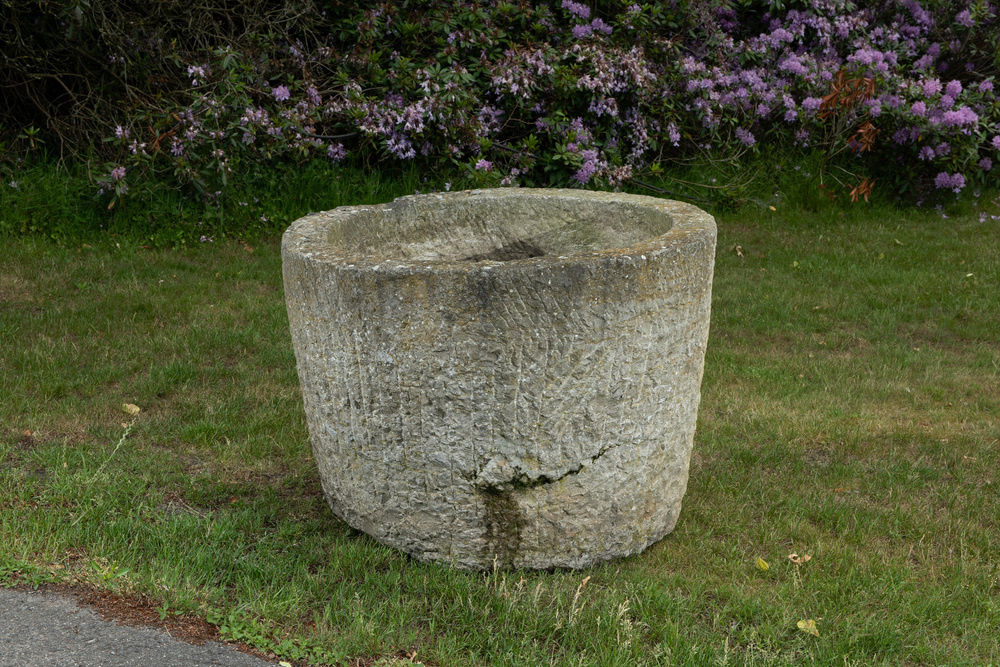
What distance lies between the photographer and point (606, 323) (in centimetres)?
277

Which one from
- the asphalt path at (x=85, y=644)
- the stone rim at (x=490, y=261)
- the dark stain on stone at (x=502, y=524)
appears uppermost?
the stone rim at (x=490, y=261)

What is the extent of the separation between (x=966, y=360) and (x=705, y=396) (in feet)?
4.95

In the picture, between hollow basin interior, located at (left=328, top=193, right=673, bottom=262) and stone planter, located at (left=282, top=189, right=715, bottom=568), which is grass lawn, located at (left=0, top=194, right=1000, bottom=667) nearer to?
stone planter, located at (left=282, top=189, right=715, bottom=568)

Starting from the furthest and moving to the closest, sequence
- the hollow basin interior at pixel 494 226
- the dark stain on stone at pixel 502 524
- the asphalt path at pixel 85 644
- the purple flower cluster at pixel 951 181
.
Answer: the purple flower cluster at pixel 951 181
the hollow basin interior at pixel 494 226
the dark stain on stone at pixel 502 524
the asphalt path at pixel 85 644

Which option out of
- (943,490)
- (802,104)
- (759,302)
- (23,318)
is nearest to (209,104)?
(23,318)

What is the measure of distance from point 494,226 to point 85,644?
210cm

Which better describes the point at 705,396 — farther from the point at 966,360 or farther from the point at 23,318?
the point at 23,318

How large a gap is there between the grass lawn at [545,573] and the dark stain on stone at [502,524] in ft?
0.23

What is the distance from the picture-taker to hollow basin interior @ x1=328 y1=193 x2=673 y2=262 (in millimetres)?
3760

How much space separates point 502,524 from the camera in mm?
2977

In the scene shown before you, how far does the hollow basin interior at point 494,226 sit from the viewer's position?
376 cm

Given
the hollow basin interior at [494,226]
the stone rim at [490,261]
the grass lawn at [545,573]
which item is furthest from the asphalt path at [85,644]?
the hollow basin interior at [494,226]

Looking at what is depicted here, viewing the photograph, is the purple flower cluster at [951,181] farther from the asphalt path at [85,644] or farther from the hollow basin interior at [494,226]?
the asphalt path at [85,644]

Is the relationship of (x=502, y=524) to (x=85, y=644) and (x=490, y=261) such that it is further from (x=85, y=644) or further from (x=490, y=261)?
(x=85, y=644)
